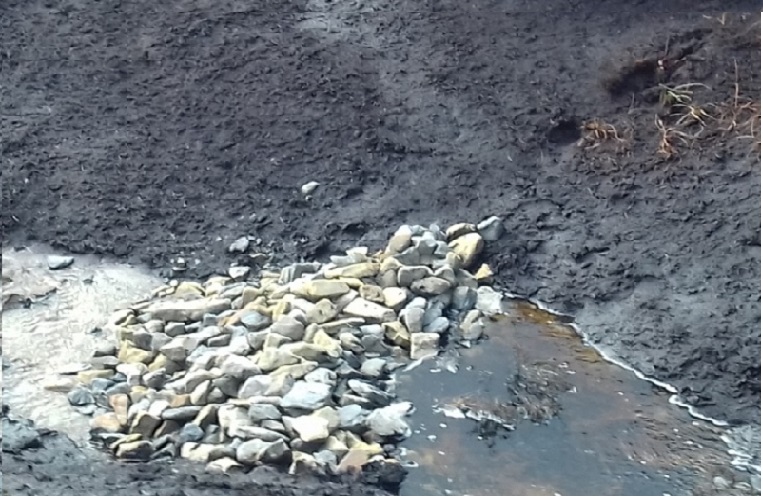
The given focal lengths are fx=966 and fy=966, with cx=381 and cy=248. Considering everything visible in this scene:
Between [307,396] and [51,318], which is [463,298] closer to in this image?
[307,396]

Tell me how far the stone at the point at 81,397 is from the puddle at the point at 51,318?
0.04 meters

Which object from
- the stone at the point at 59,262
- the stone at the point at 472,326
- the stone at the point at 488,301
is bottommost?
the stone at the point at 59,262

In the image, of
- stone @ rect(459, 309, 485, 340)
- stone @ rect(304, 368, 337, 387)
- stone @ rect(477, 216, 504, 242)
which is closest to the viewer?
stone @ rect(304, 368, 337, 387)

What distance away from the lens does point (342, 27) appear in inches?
288

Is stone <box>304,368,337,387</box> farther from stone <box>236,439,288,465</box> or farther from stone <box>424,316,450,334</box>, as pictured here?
stone <box>424,316,450,334</box>

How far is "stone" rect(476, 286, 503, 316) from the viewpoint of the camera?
5125 millimetres

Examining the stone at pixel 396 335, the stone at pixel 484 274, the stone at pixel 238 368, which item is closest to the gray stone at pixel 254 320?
the stone at pixel 238 368

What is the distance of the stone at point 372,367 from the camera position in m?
4.49

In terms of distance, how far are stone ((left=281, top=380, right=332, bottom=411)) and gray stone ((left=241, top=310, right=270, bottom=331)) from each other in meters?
0.54

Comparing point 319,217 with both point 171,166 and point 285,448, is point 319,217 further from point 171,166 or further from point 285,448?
point 285,448

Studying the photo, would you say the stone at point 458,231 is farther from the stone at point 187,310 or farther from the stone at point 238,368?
the stone at point 238,368

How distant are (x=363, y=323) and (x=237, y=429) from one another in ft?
3.41

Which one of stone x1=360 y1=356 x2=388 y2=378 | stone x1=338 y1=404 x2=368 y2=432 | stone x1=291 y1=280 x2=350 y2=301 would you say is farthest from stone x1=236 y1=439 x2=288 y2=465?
stone x1=291 y1=280 x2=350 y2=301

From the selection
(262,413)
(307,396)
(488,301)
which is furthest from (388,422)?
(488,301)
